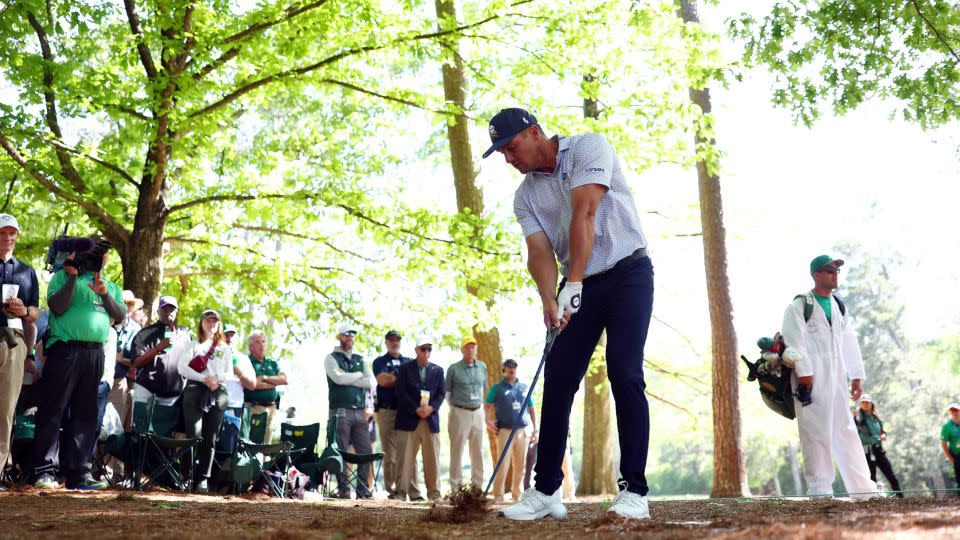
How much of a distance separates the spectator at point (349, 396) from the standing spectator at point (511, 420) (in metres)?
2.22

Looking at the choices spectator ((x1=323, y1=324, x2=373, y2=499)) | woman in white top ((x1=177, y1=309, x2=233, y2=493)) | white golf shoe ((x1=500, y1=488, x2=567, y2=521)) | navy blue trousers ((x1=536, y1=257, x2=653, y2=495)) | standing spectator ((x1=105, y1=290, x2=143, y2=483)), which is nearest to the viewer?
navy blue trousers ((x1=536, y1=257, x2=653, y2=495))

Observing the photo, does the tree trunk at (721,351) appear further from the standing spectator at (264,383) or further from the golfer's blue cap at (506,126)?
the golfer's blue cap at (506,126)

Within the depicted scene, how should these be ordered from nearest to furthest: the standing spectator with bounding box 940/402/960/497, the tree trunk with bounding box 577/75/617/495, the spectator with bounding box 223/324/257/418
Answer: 1. the spectator with bounding box 223/324/257/418
2. the standing spectator with bounding box 940/402/960/497
3. the tree trunk with bounding box 577/75/617/495

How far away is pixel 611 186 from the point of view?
5.28m

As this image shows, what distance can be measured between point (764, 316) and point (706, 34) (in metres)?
33.9

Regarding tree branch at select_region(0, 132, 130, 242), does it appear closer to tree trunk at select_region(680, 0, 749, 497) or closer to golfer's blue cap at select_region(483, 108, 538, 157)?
golfer's blue cap at select_region(483, 108, 538, 157)

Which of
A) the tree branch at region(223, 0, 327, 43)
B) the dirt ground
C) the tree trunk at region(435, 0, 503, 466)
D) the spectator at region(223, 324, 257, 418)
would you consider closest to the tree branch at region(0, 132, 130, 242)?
the spectator at region(223, 324, 257, 418)

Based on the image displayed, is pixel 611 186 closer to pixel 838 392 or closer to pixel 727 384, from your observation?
pixel 838 392

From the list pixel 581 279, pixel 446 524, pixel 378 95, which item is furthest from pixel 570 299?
pixel 378 95

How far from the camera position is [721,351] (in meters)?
17.7

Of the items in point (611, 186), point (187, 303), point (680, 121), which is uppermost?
point (680, 121)

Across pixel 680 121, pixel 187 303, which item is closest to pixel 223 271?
pixel 187 303

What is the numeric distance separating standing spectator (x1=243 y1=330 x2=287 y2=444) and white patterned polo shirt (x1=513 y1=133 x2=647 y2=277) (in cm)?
735

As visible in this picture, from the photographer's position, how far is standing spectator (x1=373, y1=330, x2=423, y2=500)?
12.9m
